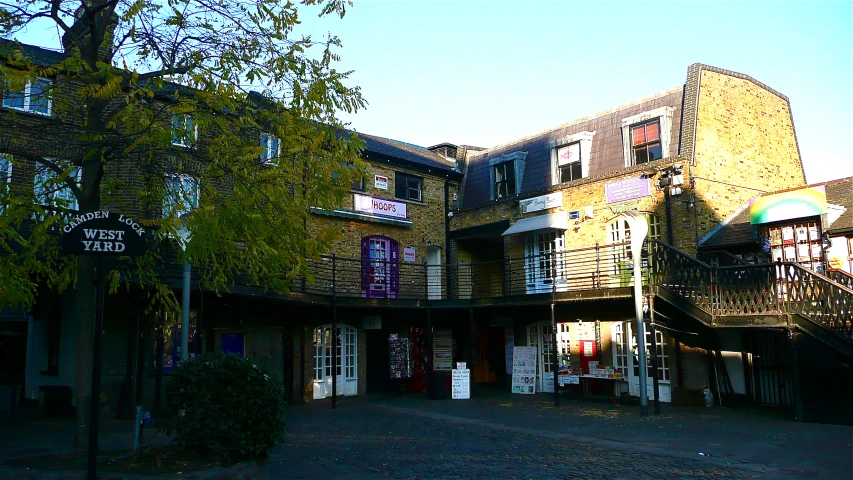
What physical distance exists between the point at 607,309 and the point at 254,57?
1260 cm

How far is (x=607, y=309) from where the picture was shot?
61.3 ft

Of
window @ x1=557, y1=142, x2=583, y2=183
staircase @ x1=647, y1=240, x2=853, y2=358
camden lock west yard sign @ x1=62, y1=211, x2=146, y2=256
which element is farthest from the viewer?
window @ x1=557, y1=142, x2=583, y2=183

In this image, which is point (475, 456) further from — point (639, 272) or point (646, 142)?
point (646, 142)

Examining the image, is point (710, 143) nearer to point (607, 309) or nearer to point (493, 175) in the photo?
point (607, 309)

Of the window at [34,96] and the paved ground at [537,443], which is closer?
the window at [34,96]

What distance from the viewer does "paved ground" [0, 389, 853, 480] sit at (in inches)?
355

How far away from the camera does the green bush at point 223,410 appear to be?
775cm

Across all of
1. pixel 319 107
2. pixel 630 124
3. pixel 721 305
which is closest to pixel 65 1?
pixel 319 107

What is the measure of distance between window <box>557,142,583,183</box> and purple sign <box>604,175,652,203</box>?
1610mm

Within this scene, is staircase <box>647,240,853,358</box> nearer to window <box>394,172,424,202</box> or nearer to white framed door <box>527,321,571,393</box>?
white framed door <box>527,321,571,393</box>

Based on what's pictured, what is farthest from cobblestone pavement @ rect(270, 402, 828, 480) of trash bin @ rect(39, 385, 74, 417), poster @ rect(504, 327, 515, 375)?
poster @ rect(504, 327, 515, 375)

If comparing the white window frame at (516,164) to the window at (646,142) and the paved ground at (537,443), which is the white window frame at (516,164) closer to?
the window at (646,142)

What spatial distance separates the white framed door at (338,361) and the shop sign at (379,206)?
12.1ft

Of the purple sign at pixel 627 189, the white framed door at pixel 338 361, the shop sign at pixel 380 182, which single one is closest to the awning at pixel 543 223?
the purple sign at pixel 627 189
